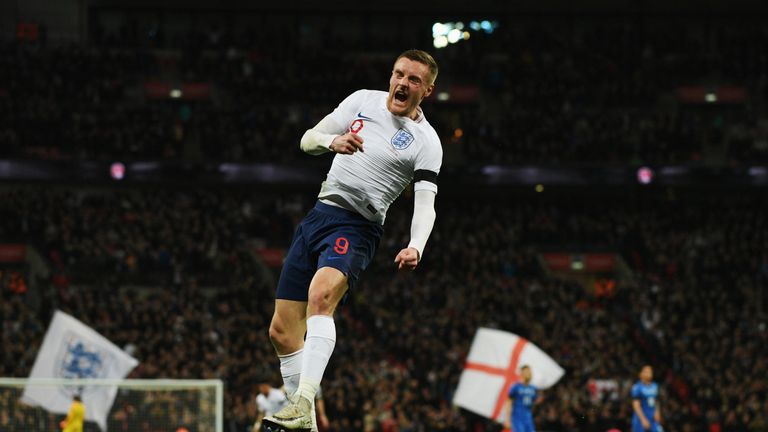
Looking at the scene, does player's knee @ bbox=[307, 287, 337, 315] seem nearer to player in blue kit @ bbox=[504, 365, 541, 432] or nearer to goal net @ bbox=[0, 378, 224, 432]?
goal net @ bbox=[0, 378, 224, 432]

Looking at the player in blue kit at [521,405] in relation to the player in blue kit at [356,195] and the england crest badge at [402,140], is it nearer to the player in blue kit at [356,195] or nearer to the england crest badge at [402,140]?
the player in blue kit at [356,195]

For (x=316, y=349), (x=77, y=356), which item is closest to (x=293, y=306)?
(x=316, y=349)

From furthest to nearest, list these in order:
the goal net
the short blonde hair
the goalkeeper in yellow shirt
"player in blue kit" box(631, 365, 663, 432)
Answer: "player in blue kit" box(631, 365, 663, 432), the goal net, the goalkeeper in yellow shirt, the short blonde hair

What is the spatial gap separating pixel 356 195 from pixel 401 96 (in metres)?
0.71

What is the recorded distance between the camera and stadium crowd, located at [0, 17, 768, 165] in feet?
111

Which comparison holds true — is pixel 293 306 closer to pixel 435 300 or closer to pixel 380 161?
pixel 380 161

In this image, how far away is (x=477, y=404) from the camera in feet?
67.9

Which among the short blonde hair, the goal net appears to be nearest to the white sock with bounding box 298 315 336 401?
the short blonde hair

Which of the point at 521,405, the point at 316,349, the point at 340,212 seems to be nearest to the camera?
the point at 316,349

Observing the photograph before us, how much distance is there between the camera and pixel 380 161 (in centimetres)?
687

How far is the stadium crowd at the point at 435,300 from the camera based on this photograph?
76.5 feet

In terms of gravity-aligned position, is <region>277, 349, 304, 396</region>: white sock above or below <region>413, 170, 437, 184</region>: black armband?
below

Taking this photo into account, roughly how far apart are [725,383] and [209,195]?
56.5 ft

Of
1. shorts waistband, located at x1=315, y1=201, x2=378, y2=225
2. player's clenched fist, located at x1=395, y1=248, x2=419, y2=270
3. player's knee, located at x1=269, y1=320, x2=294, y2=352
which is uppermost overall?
shorts waistband, located at x1=315, y1=201, x2=378, y2=225
